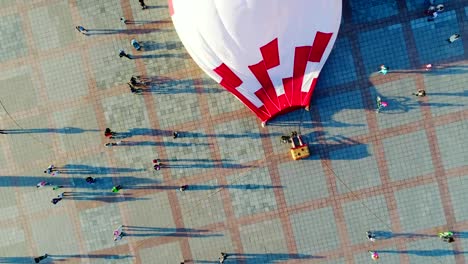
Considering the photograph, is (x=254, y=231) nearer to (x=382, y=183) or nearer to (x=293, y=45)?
(x=382, y=183)

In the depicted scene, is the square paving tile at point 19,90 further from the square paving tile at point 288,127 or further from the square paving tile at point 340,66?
the square paving tile at point 340,66

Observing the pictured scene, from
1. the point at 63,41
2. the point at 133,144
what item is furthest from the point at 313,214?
the point at 63,41

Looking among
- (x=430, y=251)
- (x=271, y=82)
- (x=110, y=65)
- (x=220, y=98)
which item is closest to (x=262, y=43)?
(x=271, y=82)

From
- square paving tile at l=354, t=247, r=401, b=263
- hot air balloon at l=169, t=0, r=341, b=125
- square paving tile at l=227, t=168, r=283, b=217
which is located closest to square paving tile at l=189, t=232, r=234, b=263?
square paving tile at l=227, t=168, r=283, b=217

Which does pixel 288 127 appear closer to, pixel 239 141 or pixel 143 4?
pixel 239 141

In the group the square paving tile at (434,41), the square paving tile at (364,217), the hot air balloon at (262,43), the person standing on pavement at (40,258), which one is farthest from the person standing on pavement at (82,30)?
the square paving tile at (434,41)
